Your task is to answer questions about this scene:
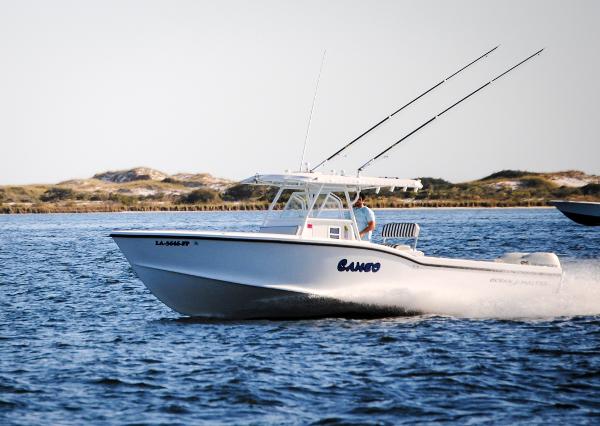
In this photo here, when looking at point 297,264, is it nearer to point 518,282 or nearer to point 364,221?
point 364,221

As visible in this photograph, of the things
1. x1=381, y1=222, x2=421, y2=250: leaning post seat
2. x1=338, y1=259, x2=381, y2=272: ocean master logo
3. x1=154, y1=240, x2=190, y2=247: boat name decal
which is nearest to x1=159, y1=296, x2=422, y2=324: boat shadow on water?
x1=338, y1=259, x2=381, y2=272: ocean master logo

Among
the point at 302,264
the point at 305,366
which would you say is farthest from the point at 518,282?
the point at 305,366

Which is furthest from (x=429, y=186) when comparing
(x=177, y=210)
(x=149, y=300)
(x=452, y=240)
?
(x=149, y=300)

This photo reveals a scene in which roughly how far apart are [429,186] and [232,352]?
164769mm

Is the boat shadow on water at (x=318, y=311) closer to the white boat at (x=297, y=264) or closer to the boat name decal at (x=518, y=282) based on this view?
the white boat at (x=297, y=264)

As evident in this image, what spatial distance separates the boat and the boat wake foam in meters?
0.04

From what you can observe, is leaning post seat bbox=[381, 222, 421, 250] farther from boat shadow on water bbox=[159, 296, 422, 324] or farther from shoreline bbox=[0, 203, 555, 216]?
shoreline bbox=[0, 203, 555, 216]

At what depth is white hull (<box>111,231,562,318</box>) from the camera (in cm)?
1697

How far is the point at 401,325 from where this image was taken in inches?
701

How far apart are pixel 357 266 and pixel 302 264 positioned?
108cm

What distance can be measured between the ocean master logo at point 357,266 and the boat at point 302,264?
2 centimetres

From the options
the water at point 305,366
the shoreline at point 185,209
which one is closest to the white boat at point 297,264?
the water at point 305,366

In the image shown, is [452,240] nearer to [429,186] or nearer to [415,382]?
[415,382]

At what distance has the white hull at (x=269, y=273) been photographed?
17.0 m
